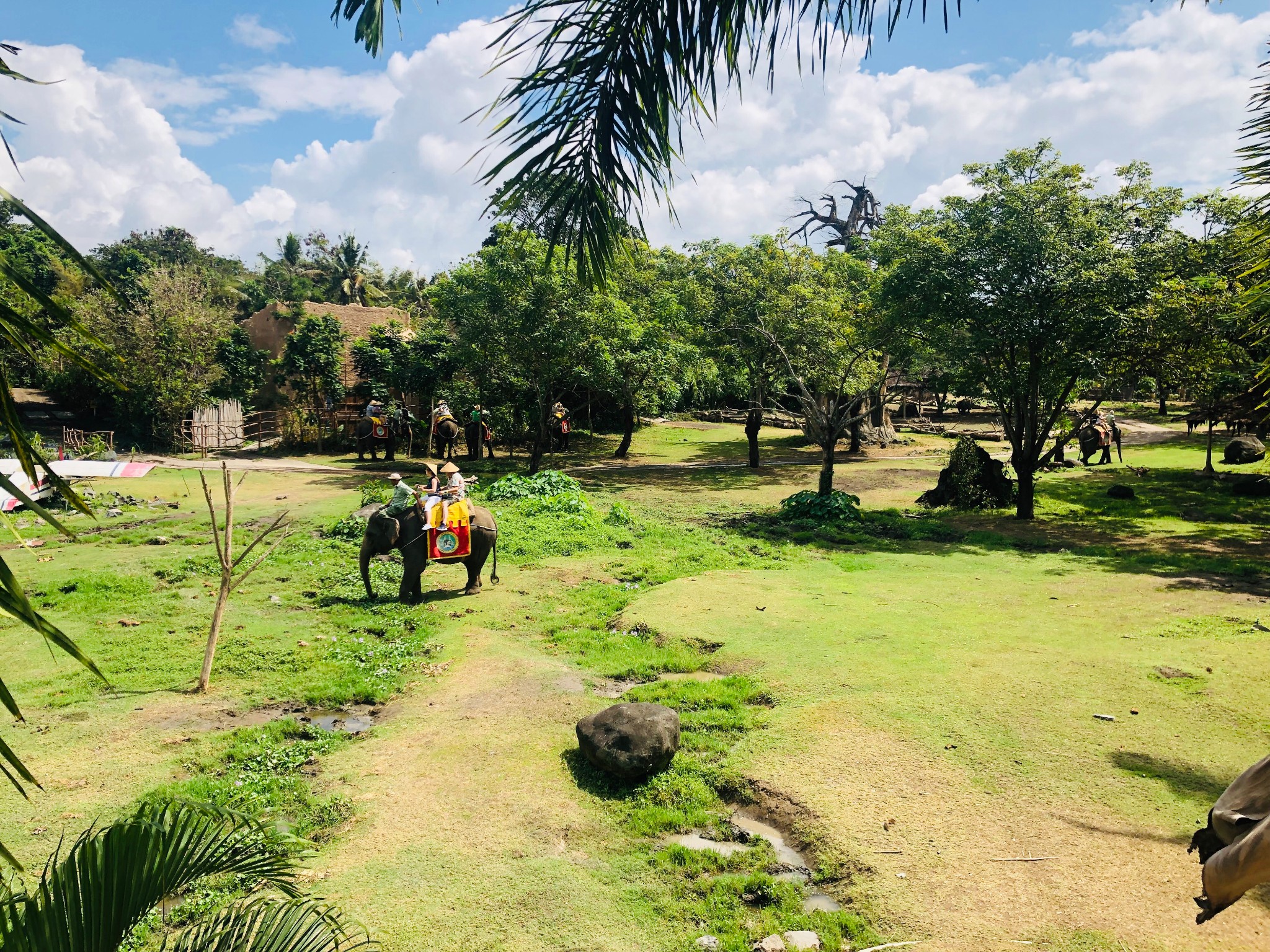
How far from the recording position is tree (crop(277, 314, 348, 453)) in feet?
79.8

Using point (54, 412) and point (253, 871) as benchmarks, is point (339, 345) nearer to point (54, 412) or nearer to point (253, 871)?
point (54, 412)

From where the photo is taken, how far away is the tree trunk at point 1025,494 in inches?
602

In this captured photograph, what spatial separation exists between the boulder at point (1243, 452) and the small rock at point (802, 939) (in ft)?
72.8

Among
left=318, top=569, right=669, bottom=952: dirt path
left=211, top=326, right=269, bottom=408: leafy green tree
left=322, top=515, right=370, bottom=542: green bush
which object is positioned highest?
left=211, top=326, right=269, bottom=408: leafy green tree

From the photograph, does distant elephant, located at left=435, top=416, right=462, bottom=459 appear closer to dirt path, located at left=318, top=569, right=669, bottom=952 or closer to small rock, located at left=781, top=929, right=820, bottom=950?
dirt path, located at left=318, top=569, right=669, bottom=952

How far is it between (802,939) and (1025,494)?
13377 mm

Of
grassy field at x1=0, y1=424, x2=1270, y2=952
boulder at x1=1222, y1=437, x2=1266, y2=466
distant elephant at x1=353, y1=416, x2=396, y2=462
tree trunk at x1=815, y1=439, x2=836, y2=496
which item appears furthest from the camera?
distant elephant at x1=353, y1=416, x2=396, y2=462

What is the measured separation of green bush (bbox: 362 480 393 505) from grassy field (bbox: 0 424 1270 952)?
8.59 ft

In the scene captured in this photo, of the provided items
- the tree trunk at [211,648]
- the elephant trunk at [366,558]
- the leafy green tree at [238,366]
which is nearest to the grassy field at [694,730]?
the tree trunk at [211,648]

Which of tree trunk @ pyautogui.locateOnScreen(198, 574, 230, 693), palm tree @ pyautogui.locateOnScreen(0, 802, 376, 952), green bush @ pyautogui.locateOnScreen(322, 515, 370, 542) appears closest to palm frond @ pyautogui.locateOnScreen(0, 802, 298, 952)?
palm tree @ pyautogui.locateOnScreen(0, 802, 376, 952)

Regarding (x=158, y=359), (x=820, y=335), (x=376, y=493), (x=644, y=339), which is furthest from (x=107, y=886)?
(x=158, y=359)

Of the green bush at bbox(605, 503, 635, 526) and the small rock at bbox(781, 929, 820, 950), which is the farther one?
the green bush at bbox(605, 503, 635, 526)

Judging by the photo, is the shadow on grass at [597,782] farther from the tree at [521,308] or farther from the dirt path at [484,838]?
the tree at [521,308]

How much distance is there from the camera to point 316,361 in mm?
24438
